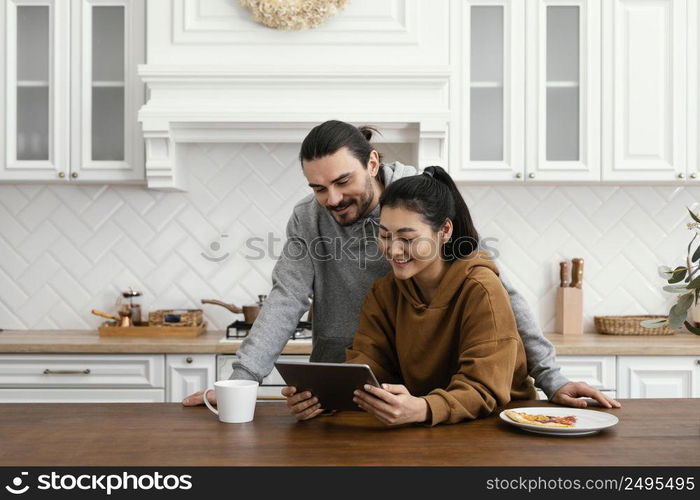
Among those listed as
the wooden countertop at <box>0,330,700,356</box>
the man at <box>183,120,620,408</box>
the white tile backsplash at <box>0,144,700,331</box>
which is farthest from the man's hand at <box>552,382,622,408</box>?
the white tile backsplash at <box>0,144,700,331</box>

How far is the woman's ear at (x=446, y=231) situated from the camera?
6.03 ft

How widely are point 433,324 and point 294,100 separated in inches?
67.4

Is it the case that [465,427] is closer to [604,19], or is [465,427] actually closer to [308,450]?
[308,450]

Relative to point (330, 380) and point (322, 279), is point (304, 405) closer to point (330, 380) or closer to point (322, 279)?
point (330, 380)

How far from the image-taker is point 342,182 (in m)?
2.01

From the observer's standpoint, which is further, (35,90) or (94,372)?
(35,90)

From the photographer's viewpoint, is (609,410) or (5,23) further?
(5,23)

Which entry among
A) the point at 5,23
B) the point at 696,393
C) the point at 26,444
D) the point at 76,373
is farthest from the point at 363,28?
the point at 26,444

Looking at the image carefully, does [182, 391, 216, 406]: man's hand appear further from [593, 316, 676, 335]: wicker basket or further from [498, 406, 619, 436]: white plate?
[593, 316, 676, 335]: wicker basket

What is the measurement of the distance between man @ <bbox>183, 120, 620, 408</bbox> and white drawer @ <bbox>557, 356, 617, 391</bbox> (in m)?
1.25

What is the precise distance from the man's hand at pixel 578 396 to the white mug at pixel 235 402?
2.45 feet

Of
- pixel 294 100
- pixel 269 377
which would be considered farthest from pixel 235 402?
pixel 294 100

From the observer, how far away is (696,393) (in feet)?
10.4

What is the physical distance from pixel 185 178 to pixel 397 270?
2.12 metres
